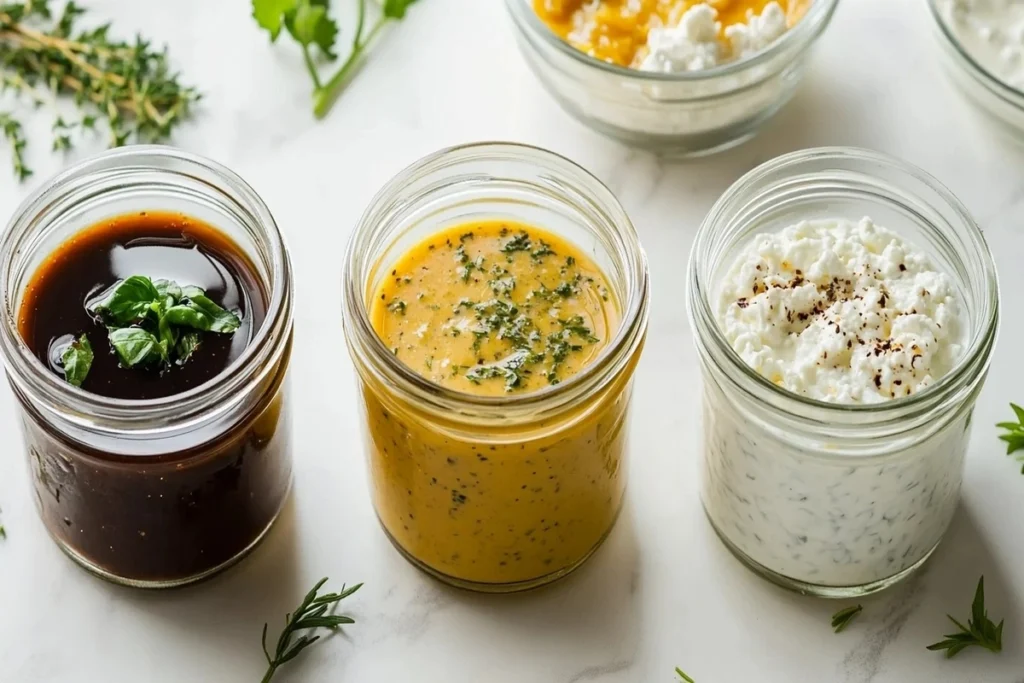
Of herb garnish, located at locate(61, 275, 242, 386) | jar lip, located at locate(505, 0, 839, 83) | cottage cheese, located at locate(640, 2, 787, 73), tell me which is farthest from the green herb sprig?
herb garnish, located at locate(61, 275, 242, 386)

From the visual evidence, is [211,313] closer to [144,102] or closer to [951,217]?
[144,102]

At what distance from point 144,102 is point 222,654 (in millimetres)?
768

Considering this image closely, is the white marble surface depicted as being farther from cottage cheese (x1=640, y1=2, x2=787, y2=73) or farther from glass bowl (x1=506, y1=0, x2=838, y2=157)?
cottage cheese (x1=640, y1=2, x2=787, y2=73)

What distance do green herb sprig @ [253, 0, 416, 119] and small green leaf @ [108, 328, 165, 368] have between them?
58cm

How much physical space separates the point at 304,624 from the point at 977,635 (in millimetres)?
733

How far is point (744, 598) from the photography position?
161 centimetres

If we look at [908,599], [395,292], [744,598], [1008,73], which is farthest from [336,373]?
[1008,73]

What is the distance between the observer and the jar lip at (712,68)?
1.76 meters

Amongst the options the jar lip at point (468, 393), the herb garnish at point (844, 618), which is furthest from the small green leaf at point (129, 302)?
the herb garnish at point (844, 618)

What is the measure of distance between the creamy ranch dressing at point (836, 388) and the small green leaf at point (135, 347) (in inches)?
22.8

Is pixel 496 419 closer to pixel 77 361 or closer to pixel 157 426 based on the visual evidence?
pixel 157 426

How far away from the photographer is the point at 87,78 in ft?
6.35

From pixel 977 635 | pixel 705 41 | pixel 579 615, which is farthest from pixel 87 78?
pixel 977 635

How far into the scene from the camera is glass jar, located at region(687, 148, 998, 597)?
1.39 m
